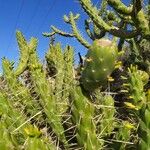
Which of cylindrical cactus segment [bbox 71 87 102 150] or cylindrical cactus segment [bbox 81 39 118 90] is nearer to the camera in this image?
cylindrical cactus segment [bbox 81 39 118 90]

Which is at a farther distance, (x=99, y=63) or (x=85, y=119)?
(x=85, y=119)

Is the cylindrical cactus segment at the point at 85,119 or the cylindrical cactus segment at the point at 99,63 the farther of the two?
the cylindrical cactus segment at the point at 85,119

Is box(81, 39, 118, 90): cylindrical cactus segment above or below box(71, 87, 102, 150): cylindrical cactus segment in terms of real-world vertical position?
above

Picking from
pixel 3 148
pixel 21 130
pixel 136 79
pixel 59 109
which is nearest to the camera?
pixel 3 148

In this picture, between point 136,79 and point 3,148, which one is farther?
point 136,79

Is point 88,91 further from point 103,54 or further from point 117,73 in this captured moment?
point 117,73

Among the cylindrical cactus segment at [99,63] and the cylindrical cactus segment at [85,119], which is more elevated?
the cylindrical cactus segment at [99,63]

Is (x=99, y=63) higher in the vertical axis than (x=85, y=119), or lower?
higher

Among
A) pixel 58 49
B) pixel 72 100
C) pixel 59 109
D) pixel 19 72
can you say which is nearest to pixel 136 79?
pixel 72 100
